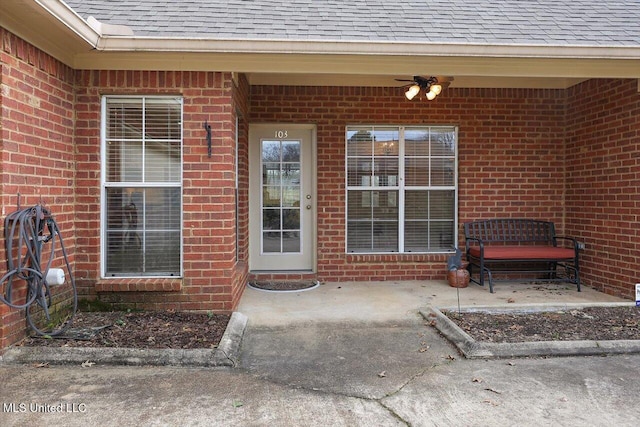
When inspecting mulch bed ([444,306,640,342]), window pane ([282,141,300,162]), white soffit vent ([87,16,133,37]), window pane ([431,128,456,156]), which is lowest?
mulch bed ([444,306,640,342])

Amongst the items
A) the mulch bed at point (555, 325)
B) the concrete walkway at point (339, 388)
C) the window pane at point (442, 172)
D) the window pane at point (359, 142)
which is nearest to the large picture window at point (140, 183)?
the concrete walkway at point (339, 388)

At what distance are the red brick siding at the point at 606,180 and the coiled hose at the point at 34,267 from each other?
6.19 metres

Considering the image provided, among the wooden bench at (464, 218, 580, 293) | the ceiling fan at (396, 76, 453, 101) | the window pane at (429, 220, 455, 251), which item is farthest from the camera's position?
the window pane at (429, 220, 455, 251)

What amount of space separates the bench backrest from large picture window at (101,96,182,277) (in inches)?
163

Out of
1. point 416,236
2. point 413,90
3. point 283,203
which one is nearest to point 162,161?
point 283,203

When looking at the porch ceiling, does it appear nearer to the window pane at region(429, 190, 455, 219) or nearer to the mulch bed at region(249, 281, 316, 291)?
the window pane at region(429, 190, 455, 219)

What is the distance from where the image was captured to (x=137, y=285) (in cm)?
433

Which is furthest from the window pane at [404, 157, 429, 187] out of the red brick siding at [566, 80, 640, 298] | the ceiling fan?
the red brick siding at [566, 80, 640, 298]

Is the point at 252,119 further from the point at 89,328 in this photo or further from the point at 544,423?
the point at 544,423

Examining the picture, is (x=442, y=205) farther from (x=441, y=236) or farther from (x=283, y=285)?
(x=283, y=285)

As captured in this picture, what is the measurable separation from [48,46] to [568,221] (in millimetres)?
6760

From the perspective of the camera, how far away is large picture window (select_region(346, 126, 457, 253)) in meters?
6.25

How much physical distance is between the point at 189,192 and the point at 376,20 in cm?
283

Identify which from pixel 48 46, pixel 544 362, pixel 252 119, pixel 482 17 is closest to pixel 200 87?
pixel 48 46
